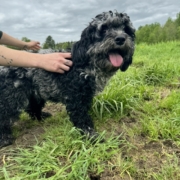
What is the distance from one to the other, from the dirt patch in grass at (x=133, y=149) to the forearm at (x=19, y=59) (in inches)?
35.9

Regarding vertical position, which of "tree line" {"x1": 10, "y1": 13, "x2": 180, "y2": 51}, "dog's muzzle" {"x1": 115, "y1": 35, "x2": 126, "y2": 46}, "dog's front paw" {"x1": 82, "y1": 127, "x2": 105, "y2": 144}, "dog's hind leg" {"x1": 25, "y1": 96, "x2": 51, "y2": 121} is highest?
"tree line" {"x1": 10, "y1": 13, "x2": 180, "y2": 51}

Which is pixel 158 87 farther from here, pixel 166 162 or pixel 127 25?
pixel 166 162

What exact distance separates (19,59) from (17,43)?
4.03 ft

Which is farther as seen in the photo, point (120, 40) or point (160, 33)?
point (160, 33)

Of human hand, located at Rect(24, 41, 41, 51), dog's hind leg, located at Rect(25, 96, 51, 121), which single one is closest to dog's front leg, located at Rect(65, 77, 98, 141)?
dog's hind leg, located at Rect(25, 96, 51, 121)

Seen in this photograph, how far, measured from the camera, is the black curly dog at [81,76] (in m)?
3.41

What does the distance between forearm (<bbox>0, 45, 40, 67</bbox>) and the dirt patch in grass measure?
91cm

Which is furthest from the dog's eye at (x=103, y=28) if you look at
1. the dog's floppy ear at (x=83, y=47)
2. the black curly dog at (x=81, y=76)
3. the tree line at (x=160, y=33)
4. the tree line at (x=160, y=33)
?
the tree line at (x=160, y=33)

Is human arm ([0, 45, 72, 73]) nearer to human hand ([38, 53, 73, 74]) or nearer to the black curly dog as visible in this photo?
human hand ([38, 53, 73, 74])

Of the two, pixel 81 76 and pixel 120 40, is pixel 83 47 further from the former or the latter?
pixel 120 40

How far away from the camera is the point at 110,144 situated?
10.6ft

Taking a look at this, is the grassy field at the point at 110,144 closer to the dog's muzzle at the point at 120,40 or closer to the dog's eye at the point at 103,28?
the dog's muzzle at the point at 120,40

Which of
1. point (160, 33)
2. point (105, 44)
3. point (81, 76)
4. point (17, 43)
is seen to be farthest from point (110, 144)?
point (160, 33)

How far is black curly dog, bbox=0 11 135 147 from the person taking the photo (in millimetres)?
3406
